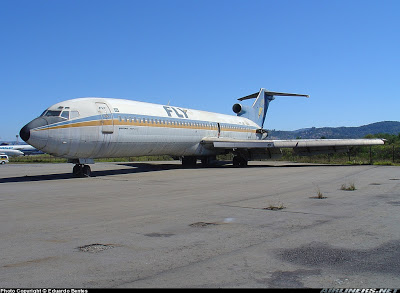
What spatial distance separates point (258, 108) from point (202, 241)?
117 ft

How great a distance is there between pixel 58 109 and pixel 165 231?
13.4 m

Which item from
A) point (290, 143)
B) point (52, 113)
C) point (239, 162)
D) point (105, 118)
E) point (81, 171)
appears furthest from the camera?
point (239, 162)

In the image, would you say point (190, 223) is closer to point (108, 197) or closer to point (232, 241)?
point (232, 241)

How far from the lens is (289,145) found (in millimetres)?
28531

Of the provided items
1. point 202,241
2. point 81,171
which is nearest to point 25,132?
point 81,171

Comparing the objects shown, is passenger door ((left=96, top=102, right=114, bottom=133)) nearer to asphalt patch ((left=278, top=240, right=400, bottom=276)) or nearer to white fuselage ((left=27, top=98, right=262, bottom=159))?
white fuselage ((left=27, top=98, right=262, bottom=159))

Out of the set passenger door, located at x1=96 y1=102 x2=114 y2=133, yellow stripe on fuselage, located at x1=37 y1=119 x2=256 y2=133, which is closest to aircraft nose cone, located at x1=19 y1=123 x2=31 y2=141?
yellow stripe on fuselage, located at x1=37 y1=119 x2=256 y2=133

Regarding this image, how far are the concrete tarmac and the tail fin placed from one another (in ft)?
90.9

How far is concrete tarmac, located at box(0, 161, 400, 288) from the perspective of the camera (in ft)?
15.8

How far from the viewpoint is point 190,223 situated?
325 inches

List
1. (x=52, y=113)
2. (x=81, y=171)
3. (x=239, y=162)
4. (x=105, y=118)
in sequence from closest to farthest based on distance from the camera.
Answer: (x=52, y=113)
(x=105, y=118)
(x=81, y=171)
(x=239, y=162)

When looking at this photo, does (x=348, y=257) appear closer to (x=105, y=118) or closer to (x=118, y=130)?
(x=105, y=118)

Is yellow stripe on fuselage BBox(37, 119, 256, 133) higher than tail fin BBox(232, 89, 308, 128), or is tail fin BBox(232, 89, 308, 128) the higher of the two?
tail fin BBox(232, 89, 308, 128)

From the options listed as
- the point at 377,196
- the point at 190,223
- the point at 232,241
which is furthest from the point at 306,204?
the point at 232,241
